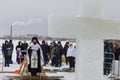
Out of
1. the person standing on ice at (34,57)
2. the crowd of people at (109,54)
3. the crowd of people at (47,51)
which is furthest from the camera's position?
Result: the crowd of people at (47,51)

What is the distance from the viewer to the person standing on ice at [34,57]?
13.7 m

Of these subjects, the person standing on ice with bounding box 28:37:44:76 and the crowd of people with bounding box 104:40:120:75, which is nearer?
the person standing on ice with bounding box 28:37:44:76

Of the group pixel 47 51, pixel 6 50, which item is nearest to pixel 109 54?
pixel 6 50

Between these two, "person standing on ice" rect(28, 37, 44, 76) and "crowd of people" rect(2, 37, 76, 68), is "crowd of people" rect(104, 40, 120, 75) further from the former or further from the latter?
"person standing on ice" rect(28, 37, 44, 76)

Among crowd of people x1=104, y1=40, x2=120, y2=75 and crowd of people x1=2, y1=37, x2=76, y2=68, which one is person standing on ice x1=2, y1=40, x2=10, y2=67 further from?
crowd of people x1=104, y1=40, x2=120, y2=75

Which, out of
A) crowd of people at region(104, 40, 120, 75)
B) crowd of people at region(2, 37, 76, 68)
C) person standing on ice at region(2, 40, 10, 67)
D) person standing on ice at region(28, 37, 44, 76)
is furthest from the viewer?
crowd of people at region(2, 37, 76, 68)

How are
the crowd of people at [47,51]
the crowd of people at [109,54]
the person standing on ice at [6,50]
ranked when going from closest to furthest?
→ 1. the crowd of people at [109,54]
2. the person standing on ice at [6,50]
3. the crowd of people at [47,51]

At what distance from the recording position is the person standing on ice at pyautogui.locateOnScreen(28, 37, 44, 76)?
13711mm

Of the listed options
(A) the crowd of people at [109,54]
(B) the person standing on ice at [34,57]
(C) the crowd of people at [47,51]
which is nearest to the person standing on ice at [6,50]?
(C) the crowd of people at [47,51]

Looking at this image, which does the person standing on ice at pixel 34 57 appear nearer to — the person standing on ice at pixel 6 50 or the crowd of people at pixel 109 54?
the crowd of people at pixel 109 54

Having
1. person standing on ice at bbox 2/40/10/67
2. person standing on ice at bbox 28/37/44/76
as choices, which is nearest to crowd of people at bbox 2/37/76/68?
person standing on ice at bbox 2/40/10/67

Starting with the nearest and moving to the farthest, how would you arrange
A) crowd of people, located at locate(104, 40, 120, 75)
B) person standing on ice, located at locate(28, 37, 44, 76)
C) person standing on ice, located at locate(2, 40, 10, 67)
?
person standing on ice, located at locate(28, 37, 44, 76)
crowd of people, located at locate(104, 40, 120, 75)
person standing on ice, located at locate(2, 40, 10, 67)

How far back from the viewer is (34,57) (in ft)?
45.5

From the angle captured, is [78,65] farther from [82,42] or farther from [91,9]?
[91,9]
